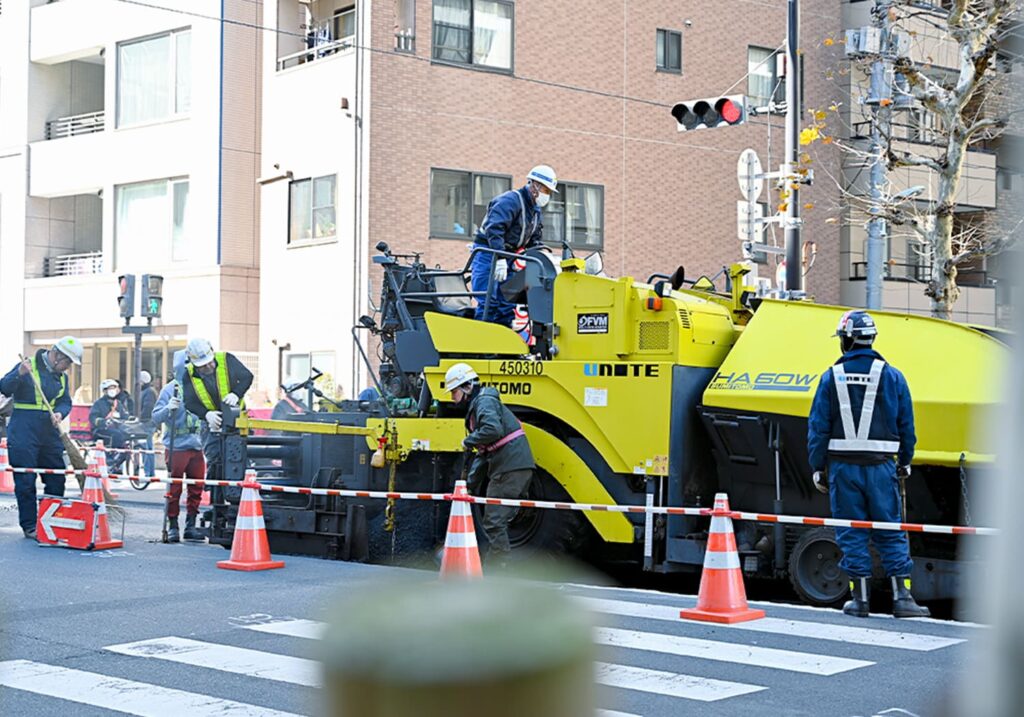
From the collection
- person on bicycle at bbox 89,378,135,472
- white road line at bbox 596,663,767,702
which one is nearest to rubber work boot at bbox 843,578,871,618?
white road line at bbox 596,663,767,702

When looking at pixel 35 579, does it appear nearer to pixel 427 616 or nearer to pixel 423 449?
pixel 423 449

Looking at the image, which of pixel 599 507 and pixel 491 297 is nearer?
pixel 599 507

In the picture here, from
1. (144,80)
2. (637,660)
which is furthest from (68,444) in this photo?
(144,80)

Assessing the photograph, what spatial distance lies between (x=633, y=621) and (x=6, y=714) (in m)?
4.16

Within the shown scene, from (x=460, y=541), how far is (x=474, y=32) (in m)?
18.3

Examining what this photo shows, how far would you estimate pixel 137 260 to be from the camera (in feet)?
105

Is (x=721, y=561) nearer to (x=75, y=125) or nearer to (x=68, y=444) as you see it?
(x=68, y=444)

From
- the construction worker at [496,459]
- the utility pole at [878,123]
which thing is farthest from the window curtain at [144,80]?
the construction worker at [496,459]

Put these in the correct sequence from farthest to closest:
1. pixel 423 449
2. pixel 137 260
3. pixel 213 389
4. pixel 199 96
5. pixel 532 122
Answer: pixel 137 260
pixel 199 96
pixel 532 122
pixel 213 389
pixel 423 449

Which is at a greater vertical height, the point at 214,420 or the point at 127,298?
the point at 127,298

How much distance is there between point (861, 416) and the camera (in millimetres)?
9711

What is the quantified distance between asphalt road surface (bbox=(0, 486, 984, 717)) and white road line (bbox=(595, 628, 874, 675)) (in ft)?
0.04

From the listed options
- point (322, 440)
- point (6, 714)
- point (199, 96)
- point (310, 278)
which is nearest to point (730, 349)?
point (322, 440)

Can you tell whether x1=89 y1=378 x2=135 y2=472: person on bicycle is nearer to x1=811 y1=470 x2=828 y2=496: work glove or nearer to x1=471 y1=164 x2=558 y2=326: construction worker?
x1=471 y1=164 x2=558 y2=326: construction worker
